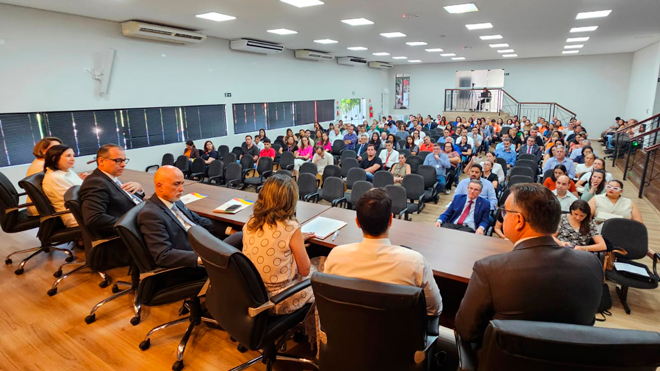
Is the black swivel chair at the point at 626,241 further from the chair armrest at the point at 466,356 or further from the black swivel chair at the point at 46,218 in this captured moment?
the black swivel chair at the point at 46,218

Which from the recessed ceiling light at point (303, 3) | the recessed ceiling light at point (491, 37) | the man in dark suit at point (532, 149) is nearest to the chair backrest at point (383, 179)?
the recessed ceiling light at point (303, 3)

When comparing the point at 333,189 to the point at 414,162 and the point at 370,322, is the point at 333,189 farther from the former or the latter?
the point at 370,322

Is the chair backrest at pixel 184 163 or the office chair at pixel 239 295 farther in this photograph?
the chair backrest at pixel 184 163

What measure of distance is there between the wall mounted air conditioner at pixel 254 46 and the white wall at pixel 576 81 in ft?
37.7

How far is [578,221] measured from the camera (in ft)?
11.6

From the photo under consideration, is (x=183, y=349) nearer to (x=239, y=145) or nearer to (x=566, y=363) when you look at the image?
(x=566, y=363)

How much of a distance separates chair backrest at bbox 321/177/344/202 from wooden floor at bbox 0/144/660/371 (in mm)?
2707

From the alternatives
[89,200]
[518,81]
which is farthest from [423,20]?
[518,81]

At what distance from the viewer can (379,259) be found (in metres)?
1.71

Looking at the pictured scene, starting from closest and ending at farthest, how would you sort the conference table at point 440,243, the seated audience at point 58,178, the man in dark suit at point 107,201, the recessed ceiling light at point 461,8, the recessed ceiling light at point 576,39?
the conference table at point 440,243
the man in dark suit at point 107,201
the seated audience at point 58,178
the recessed ceiling light at point 461,8
the recessed ceiling light at point 576,39

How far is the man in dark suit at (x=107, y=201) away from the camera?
2949 mm

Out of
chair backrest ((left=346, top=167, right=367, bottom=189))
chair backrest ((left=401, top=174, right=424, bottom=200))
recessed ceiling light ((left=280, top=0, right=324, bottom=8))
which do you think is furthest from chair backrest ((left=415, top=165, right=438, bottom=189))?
recessed ceiling light ((left=280, top=0, right=324, bottom=8))

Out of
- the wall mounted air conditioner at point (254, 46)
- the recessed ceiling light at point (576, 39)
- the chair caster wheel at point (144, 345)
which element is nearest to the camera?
the chair caster wheel at point (144, 345)

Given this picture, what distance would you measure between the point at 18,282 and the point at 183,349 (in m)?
2.52
